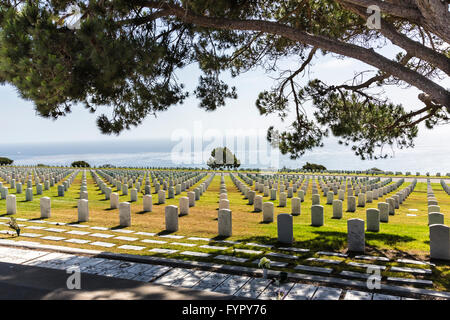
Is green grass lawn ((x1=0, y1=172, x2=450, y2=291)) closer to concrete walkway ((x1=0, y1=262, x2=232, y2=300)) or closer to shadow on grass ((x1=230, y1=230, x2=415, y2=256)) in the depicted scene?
shadow on grass ((x1=230, y1=230, x2=415, y2=256))

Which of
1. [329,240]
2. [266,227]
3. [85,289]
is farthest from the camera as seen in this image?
[266,227]

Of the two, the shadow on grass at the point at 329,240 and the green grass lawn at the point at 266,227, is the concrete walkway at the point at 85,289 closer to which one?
the green grass lawn at the point at 266,227

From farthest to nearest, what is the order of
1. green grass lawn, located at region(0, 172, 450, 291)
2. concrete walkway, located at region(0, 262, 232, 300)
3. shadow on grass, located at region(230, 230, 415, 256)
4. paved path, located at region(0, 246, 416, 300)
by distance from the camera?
shadow on grass, located at region(230, 230, 415, 256) → green grass lawn, located at region(0, 172, 450, 291) → paved path, located at region(0, 246, 416, 300) → concrete walkway, located at region(0, 262, 232, 300)

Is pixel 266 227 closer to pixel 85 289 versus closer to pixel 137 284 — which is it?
pixel 137 284

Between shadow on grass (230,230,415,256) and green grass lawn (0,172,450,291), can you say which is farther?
shadow on grass (230,230,415,256)

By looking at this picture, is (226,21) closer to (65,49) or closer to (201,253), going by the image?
(65,49)

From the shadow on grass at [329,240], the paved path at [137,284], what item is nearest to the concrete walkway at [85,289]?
the paved path at [137,284]

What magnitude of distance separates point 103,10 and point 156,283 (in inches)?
235

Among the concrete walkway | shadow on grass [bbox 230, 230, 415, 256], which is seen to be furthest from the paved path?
shadow on grass [bbox 230, 230, 415, 256]

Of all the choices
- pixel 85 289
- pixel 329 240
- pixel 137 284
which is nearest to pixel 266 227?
pixel 329 240

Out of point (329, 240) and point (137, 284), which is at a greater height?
point (137, 284)

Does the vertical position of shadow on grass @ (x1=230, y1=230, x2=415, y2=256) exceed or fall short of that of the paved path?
it falls short

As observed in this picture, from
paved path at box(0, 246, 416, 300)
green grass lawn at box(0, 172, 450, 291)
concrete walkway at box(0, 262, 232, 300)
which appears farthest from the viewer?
green grass lawn at box(0, 172, 450, 291)

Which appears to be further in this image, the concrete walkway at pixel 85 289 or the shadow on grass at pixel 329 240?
the shadow on grass at pixel 329 240
